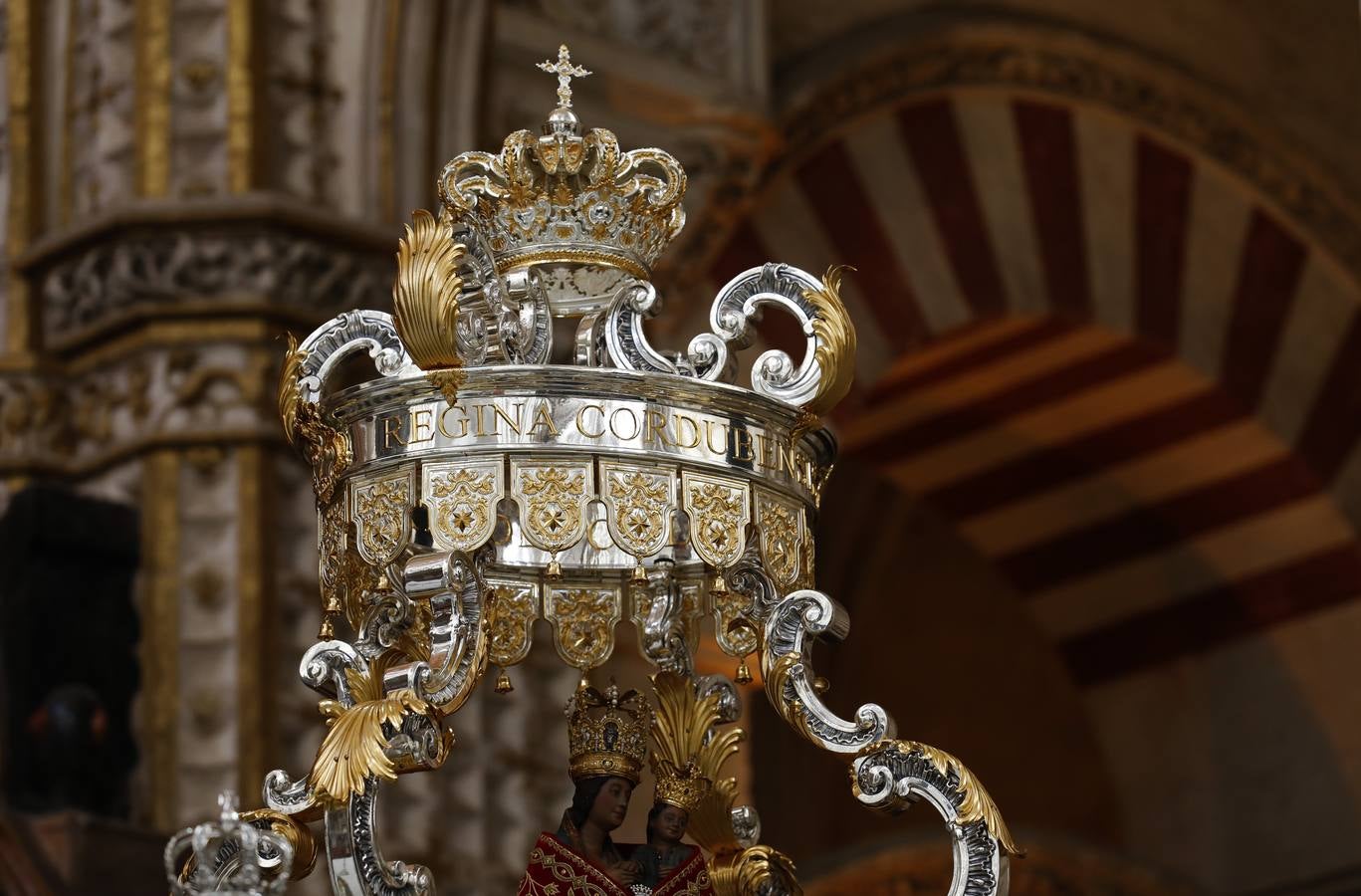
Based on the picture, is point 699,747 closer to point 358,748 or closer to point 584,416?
point 584,416

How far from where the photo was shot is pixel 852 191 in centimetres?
768

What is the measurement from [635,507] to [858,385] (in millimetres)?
3153

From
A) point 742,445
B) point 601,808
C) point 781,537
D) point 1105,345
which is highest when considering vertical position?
point 1105,345

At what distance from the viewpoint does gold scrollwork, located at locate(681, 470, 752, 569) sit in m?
4.43

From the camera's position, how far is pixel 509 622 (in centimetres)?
457

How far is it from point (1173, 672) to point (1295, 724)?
432 mm

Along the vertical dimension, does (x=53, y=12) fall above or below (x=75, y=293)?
above

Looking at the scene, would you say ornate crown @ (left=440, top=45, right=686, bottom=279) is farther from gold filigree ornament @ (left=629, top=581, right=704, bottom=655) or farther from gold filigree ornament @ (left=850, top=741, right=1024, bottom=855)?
gold filigree ornament @ (left=850, top=741, right=1024, bottom=855)

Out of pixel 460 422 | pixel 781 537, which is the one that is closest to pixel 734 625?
pixel 781 537

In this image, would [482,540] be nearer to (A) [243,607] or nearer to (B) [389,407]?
(B) [389,407]

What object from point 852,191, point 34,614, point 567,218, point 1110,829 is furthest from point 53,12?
point 1110,829

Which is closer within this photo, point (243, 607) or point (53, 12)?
point (243, 607)

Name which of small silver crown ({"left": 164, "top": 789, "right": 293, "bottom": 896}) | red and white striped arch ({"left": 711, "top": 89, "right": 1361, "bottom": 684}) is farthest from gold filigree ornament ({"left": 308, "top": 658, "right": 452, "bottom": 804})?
red and white striped arch ({"left": 711, "top": 89, "right": 1361, "bottom": 684})

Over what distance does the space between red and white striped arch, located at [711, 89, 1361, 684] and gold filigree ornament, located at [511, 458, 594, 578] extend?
295 centimetres
